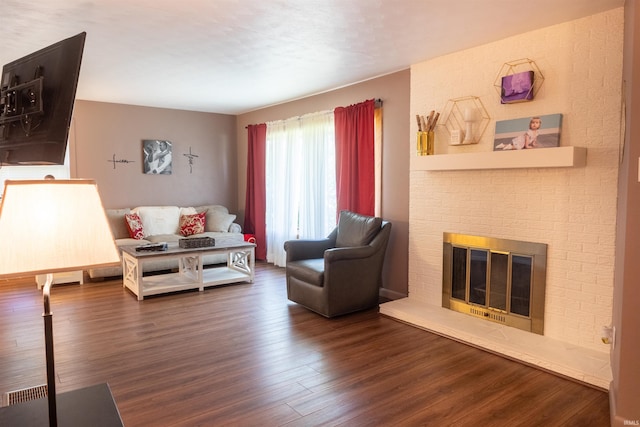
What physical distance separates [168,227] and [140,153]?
1250mm

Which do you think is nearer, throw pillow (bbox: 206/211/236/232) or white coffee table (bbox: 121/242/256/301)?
white coffee table (bbox: 121/242/256/301)

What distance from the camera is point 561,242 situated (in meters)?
3.20

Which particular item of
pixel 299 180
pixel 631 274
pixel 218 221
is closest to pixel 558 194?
pixel 631 274

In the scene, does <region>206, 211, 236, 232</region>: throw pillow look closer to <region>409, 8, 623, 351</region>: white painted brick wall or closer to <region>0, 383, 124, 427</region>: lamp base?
<region>409, 8, 623, 351</region>: white painted brick wall

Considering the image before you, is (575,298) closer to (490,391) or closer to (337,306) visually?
(490,391)

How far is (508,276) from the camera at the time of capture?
11.6 ft

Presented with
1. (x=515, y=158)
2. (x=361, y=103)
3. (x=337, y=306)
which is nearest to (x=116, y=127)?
(x=361, y=103)

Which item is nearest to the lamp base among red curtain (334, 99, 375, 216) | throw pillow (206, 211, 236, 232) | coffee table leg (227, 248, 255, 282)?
red curtain (334, 99, 375, 216)

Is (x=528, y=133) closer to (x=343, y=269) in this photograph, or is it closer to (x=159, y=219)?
(x=343, y=269)

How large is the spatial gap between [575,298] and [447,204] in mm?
1307

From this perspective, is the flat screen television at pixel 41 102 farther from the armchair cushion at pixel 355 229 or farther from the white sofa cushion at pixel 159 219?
the white sofa cushion at pixel 159 219

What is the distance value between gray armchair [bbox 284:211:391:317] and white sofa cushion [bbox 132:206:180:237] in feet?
9.15

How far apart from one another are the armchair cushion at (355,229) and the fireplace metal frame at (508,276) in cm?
69

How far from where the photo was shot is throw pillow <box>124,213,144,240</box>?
595 cm
